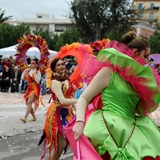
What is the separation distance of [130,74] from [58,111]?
216 centimetres

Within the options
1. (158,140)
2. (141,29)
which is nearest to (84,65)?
(158,140)

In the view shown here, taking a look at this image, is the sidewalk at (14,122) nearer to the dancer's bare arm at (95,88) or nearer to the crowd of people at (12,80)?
the dancer's bare arm at (95,88)

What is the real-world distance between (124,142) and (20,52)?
7477 millimetres

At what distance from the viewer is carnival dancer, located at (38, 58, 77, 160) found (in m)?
4.65

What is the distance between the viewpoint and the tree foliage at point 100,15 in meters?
27.9

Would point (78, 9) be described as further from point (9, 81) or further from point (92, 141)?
point (92, 141)

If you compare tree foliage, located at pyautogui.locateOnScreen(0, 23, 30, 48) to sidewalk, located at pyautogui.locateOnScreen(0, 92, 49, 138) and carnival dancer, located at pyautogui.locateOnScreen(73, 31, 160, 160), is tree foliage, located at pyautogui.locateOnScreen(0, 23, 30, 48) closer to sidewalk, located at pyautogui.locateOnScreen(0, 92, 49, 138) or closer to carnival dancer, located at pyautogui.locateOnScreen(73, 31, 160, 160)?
sidewalk, located at pyautogui.locateOnScreen(0, 92, 49, 138)

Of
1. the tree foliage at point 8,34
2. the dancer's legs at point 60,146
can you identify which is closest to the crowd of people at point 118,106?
the dancer's legs at point 60,146

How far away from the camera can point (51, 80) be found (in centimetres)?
489

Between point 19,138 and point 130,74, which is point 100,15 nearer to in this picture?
point 19,138

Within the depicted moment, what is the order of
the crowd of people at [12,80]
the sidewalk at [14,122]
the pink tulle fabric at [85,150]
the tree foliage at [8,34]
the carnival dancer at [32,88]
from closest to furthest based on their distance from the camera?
the pink tulle fabric at [85,150]
the sidewalk at [14,122]
the carnival dancer at [32,88]
the crowd of people at [12,80]
the tree foliage at [8,34]

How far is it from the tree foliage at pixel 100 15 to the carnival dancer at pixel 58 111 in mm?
23310

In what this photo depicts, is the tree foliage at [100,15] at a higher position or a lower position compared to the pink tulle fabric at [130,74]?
lower

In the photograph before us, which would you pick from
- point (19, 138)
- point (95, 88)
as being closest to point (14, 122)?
point (19, 138)
